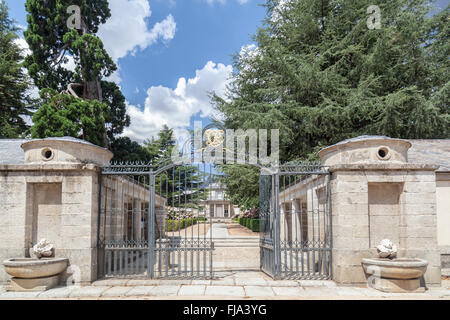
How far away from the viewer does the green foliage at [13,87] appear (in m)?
19.2

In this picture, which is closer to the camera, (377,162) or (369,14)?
(377,162)

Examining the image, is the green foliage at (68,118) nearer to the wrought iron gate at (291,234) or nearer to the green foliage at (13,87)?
the green foliage at (13,87)

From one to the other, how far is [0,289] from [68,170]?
9.04ft

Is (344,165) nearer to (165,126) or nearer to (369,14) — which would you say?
(369,14)

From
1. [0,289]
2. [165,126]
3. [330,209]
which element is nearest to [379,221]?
[330,209]

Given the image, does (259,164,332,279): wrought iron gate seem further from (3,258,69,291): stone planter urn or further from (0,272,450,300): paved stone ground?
(3,258,69,291): stone planter urn

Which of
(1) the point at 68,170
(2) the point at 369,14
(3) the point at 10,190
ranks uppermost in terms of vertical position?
(2) the point at 369,14

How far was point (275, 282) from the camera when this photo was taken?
645 centimetres

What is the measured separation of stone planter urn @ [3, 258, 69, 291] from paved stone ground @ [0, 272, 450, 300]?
0.16 metres

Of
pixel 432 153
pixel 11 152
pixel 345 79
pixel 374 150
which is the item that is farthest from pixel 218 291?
pixel 345 79

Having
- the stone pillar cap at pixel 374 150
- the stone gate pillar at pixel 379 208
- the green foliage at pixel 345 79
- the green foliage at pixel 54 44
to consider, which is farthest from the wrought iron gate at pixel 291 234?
the green foliage at pixel 54 44

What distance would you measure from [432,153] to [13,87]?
80.7ft

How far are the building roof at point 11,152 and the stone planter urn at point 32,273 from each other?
3.95 meters

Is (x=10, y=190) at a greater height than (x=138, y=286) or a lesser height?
greater
